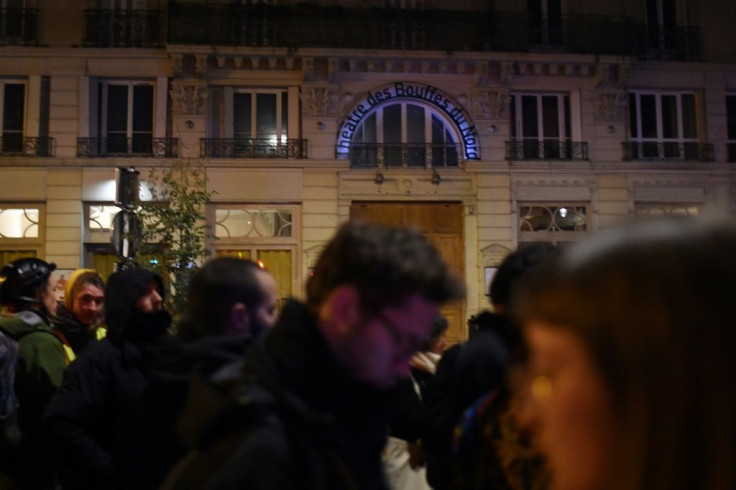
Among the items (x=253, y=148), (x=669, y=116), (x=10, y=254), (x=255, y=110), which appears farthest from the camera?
A: (x=669, y=116)

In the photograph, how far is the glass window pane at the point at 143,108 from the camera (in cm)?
1789

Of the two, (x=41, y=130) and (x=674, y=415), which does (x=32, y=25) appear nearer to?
(x=41, y=130)

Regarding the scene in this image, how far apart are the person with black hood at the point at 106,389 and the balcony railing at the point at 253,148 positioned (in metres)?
14.3

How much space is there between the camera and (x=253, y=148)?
17.8 metres

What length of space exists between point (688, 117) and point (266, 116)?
461 inches

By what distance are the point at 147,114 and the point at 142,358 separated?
15632 mm

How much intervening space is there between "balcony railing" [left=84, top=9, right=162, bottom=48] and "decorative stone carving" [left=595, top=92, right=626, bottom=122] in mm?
11718

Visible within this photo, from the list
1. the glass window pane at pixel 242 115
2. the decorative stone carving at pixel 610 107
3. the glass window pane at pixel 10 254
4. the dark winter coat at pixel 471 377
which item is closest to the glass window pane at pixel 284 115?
the glass window pane at pixel 242 115

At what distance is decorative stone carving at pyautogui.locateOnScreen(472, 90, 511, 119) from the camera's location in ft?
60.0

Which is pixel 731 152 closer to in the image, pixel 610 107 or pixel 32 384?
pixel 610 107

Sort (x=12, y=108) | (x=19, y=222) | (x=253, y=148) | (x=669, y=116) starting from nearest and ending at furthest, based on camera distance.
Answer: (x=19, y=222)
(x=12, y=108)
(x=253, y=148)
(x=669, y=116)

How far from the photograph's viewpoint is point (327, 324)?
1.65 metres

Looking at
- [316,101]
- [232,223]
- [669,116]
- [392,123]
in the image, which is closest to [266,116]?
[316,101]

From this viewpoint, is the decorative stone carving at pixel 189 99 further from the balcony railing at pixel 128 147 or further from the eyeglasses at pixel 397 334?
the eyeglasses at pixel 397 334
